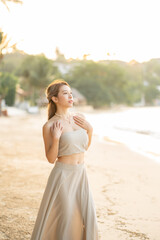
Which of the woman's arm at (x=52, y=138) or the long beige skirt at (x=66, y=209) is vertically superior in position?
the woman's arm at (x=52, y=138)

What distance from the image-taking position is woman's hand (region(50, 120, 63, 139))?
2.58 metres

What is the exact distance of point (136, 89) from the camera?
112 meters

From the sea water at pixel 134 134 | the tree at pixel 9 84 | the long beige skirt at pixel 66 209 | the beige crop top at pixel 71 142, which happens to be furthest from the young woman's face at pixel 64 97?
→ the tree at pixel 9 84

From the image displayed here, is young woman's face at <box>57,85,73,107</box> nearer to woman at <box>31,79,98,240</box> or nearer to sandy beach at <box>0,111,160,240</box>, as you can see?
woman at <box>31,79,98,240</box>

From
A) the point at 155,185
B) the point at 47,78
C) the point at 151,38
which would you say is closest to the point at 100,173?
the point at 155,185

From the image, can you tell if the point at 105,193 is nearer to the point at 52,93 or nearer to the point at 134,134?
the point at 52,93

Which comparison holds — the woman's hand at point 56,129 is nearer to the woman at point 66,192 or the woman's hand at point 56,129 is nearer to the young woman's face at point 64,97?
the woman at point 66,192

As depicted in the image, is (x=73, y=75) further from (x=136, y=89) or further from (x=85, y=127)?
(x=85, y=127)

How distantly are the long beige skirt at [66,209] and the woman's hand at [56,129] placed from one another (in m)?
0.31

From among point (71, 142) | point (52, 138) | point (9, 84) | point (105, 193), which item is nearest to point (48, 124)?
point (52, 138)

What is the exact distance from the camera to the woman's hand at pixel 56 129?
2.58 m

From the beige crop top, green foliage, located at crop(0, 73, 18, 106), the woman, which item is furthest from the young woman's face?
green foliage, located at crop(0, 73, 18, 106)

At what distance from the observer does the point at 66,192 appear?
2691 mm

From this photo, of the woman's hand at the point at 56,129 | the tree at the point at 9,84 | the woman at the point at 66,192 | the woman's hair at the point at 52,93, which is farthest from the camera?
the tree at the point at 9,84
